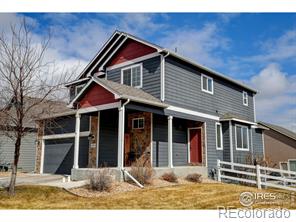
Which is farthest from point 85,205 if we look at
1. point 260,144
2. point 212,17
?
point 260,144

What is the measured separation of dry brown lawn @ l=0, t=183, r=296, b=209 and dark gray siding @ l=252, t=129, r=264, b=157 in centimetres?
1128

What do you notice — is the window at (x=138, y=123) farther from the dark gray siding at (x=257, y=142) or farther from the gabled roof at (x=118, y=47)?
the dark gray siding at (x=257, y=142)

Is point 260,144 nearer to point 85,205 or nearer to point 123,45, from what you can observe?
point 123,45

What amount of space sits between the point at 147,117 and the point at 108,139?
271 centimetres

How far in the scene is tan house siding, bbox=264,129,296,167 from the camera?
76.6 ft

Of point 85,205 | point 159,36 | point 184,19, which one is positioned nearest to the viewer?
point 85,205

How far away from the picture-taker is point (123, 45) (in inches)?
655

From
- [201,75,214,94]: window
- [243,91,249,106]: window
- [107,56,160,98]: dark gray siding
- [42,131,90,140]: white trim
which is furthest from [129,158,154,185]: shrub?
[243,91,249,106]: window

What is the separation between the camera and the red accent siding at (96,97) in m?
12.9

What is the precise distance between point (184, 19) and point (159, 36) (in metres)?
4.02

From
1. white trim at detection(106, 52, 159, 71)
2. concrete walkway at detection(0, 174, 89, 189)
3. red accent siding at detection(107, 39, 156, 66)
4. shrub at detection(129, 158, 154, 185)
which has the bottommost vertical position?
concrete walkway at detection(0, 174, 89, 189)

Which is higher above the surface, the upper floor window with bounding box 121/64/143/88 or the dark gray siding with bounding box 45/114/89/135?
the upper floor window with bounding box 121/64/143/88

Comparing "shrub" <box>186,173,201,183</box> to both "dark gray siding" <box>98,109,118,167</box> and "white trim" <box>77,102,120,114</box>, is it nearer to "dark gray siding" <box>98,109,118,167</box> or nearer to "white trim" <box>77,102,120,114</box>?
"dark gray siding" <box>98,109,118,167</box>

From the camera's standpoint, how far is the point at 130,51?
16.3 metres
